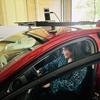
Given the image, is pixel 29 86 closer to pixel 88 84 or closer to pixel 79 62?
pixel 79 62

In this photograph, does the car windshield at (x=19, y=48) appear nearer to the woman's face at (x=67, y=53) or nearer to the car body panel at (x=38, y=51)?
the car body panel at (x=38, y=51)

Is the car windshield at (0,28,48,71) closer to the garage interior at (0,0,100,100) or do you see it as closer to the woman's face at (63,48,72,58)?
the garage interior at (0,0,100,100)

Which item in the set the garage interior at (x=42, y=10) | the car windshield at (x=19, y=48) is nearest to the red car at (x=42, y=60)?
the car windshield at (x=19, y=48)

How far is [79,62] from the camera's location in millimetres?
1133

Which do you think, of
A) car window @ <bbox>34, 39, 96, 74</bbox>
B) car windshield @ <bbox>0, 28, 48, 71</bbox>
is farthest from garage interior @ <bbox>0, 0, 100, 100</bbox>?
car window @ <bbox>34, 39, 96, 74</bbox>

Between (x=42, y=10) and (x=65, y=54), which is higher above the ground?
(x=42, y=10)

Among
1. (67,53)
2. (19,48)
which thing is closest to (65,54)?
(67,53)

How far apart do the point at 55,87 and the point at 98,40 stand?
1.75 ft

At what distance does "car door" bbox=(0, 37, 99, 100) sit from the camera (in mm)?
1136

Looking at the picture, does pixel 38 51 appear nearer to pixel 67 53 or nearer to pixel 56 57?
pixel 56 57

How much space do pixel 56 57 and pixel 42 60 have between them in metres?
0.19

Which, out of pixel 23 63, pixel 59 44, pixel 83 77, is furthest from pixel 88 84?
pixel 23 63

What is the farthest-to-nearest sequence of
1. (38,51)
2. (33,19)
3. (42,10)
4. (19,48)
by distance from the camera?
1. (42,10)
2. (33,19)
3. (19,48)
4. (38,51)

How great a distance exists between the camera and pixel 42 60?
57.8 inches
